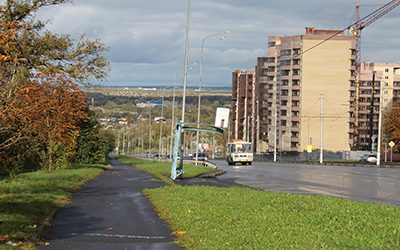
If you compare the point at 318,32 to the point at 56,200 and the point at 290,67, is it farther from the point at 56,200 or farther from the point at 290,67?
the point at 56,200

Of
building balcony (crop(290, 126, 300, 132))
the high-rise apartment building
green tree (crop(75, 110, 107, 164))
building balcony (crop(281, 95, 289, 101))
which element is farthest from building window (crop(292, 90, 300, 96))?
green tree (crop(75, 110, 107, 164))

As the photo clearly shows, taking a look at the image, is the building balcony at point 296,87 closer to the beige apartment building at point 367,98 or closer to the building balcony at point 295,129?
the building balcony at point 295,129

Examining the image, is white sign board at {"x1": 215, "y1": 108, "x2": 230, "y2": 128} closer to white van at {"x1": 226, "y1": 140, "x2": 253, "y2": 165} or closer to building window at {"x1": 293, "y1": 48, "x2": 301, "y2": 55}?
white van at {"x1": 226, "y1": 140, "x2": 253, "y2": 165}

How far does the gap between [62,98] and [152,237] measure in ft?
98.6

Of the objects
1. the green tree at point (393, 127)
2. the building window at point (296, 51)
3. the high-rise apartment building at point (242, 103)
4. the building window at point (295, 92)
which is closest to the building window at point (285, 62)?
the building window at point (296, 51)

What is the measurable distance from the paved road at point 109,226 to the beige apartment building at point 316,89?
4273 inches

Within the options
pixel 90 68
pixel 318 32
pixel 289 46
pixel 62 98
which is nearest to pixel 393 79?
pixel 318 32

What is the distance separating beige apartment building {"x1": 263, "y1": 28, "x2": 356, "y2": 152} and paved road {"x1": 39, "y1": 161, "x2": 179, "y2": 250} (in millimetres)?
108526

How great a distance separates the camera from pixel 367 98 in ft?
508

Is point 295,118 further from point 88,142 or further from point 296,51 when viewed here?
point 88,142

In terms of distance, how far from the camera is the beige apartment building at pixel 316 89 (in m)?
127

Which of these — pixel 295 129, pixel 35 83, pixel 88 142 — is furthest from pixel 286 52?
pixel 35 83

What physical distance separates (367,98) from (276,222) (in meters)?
147

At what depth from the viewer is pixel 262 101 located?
154000 mm
